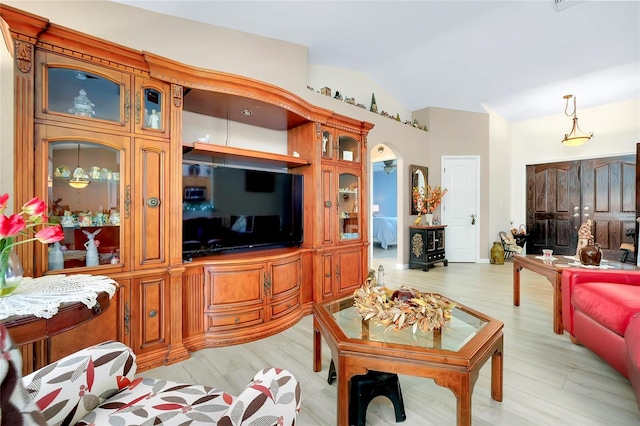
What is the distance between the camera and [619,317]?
6.39 ft

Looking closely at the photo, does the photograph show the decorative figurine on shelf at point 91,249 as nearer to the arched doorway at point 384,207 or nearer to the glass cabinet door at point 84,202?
the glass cabinet door at point 84,202

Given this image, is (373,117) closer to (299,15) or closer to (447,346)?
(299,15)

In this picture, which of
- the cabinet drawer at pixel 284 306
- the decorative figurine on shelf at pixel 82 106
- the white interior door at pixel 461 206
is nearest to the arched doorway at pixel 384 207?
the white interior door at pixel 461 206

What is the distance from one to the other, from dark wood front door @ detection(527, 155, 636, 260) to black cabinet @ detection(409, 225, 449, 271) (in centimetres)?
278

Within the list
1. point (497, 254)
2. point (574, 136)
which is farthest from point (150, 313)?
point (574, 136)

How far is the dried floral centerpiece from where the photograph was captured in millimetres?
1573

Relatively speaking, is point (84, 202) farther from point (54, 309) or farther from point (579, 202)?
point (579, 202)

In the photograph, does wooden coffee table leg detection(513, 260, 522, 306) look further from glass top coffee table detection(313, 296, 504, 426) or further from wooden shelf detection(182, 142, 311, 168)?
wooden shelf detection(182, 142, 311, 168)

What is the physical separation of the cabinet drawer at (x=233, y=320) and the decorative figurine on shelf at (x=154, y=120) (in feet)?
5.25

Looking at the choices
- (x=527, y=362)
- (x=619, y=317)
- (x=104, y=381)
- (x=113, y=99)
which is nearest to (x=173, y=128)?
(x=113, y=99)

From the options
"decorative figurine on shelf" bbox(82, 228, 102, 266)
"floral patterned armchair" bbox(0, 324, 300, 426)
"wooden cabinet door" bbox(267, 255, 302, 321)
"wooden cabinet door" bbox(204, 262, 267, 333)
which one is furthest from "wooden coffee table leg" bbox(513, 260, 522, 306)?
"decorative figurine on shelf" bbox(82, 228, 102, 266)

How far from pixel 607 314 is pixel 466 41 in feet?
12.7

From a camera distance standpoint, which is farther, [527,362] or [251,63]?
[251,63]

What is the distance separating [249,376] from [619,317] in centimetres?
254
